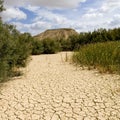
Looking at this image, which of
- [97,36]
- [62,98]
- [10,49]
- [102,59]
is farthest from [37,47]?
[62,98]

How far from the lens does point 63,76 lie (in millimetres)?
6574

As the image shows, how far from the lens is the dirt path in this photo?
3762 mm

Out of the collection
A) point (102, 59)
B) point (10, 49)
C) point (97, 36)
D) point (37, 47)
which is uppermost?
point (97, 36)

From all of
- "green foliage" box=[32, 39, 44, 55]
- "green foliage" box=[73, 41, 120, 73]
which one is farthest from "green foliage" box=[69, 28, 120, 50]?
"green foliage" box=[73, 41, 120, 73]

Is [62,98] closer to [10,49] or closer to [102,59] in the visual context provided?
[10,49]

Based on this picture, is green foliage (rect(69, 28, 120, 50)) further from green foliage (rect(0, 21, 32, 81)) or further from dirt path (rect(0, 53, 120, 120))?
dirt path (rect(0, 53, 120, 120))

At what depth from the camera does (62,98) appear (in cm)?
453

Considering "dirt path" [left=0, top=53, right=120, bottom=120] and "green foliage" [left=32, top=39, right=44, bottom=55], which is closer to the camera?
"dirt path" [left=0, top=53, right=120, bottom=120]

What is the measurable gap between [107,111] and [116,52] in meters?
4.58

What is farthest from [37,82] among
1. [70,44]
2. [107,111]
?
[70,44]

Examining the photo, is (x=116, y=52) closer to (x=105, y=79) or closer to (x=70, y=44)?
(x=105, y=79)

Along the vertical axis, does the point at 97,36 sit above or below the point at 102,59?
above

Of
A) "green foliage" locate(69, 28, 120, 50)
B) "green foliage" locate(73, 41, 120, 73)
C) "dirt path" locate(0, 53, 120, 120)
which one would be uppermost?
"green foliage" locate(69, 28, 120, 50)

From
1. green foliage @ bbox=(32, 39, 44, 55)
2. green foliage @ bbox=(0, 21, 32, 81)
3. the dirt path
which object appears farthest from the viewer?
green foliage @ bbox=(32, 39, 44, 55)
